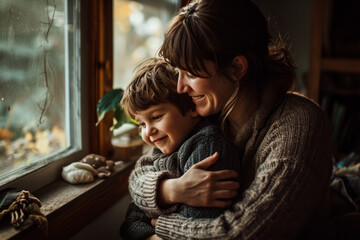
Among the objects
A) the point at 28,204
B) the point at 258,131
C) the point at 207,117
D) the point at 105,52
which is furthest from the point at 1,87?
the point at 258,131

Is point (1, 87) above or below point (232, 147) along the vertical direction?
above

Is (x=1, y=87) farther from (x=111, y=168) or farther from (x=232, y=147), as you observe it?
(x=232, y=147)

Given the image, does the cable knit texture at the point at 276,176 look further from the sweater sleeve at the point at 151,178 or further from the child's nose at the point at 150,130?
the child's nose at the point at 150,130

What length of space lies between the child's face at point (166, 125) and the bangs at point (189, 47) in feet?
0.57

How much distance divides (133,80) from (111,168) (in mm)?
488

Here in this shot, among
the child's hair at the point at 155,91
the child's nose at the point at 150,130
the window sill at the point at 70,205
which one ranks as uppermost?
the child's hair at the point at 155,91

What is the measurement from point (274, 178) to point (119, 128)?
0.99 meters

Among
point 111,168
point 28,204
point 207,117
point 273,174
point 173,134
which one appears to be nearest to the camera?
point 273,174

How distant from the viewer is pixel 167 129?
1179mm

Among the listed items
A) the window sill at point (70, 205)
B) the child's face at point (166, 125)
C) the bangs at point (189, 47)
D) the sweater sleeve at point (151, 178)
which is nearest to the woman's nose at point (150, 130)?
the child's face at point (166, 125)

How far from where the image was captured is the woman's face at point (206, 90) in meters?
1.10

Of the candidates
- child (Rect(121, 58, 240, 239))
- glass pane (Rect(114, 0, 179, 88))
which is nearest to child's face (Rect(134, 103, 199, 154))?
child (Rect(121, 58, 240, 239))

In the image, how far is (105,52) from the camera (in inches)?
61.1

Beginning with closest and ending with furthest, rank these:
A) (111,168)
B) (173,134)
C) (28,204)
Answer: (28,204)
(173,134)
(111,168)
